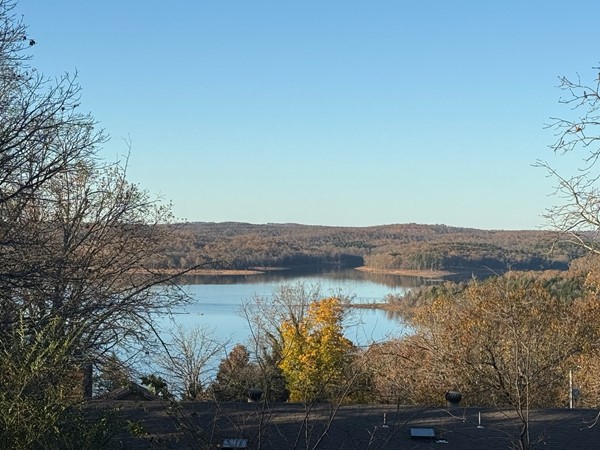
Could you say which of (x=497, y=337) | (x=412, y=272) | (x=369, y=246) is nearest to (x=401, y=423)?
(x=497, y=337)

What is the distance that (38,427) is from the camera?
17.3 ft

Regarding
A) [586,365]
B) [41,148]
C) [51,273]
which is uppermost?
[41,148]

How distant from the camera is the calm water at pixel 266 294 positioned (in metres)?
32.5

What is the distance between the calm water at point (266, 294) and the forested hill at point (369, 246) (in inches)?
75.0

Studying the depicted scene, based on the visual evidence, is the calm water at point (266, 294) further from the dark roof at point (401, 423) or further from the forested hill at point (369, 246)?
the dark roof at point (401, 423)

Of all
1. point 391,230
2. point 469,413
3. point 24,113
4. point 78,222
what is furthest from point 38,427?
point 391,230

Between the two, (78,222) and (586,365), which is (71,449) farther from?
(586,365)

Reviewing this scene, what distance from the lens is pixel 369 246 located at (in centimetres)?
9469

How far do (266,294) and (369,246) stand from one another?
173 ft

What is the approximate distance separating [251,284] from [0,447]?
5149 cm

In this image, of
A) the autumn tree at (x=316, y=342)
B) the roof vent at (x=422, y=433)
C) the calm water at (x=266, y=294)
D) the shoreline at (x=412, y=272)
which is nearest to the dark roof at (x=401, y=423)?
the roof vent at (x=422, y=433)

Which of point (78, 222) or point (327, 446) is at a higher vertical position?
point (78, 222)

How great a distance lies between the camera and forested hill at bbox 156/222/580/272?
50184 millimetres

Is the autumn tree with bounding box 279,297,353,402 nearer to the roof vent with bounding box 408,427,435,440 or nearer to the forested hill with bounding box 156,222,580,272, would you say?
the forested hill with bounding box 156,222,580,272
